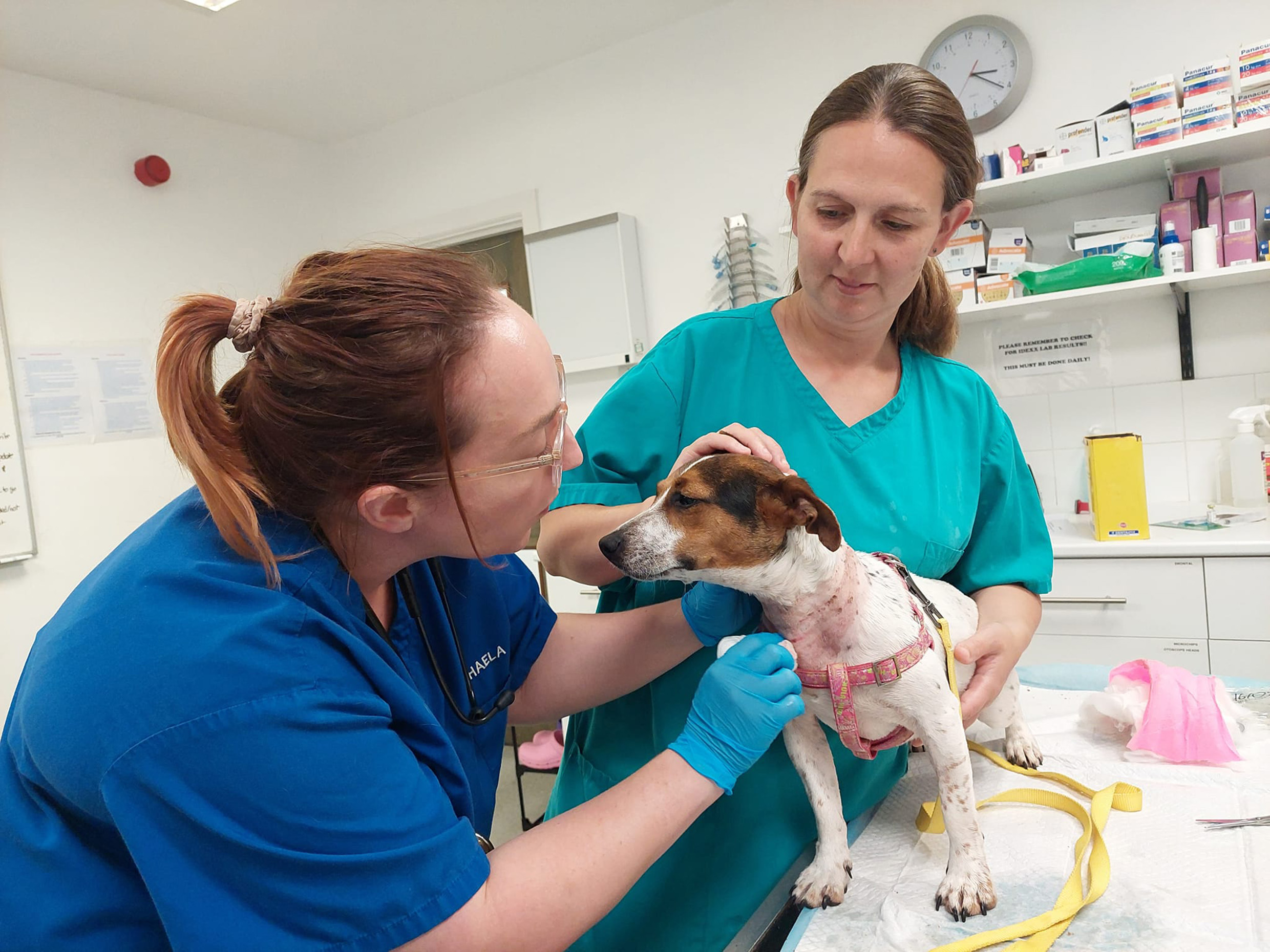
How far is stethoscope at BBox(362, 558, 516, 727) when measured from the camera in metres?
1.04

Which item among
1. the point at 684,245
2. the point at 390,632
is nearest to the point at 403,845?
the point at 390,632

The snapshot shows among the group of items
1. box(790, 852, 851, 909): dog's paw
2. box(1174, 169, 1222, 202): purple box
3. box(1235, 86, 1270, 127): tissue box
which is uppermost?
box(1235, 86, 1270, 127): tissue box

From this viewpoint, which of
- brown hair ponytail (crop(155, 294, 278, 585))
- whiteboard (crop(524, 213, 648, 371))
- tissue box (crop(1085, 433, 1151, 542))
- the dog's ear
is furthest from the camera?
whiteboard (crop(524, 213, 648, 371))

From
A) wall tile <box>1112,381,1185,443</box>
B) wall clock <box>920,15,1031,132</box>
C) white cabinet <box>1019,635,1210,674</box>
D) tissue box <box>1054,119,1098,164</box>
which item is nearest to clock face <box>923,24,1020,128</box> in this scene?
wall clock <box>920,15,1031,132</box>

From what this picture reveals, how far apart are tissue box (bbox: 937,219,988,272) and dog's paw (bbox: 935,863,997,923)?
238cm

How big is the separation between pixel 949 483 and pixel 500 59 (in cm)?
357

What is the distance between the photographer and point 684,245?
3855 mm

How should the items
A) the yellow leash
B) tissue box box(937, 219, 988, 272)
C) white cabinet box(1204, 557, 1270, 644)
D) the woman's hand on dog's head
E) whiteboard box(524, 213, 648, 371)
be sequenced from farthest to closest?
whiteboard box(524, 213, 648, 371) → tissue box box(937, 219, 988, 272) → white cabinet box(1204, 557, 1270, 644) → the woman's hand on dog's head → the yellow leash

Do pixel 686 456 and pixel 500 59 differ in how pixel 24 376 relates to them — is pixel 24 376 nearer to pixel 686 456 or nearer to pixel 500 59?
pixel 500 59

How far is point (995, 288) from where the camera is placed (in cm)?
290

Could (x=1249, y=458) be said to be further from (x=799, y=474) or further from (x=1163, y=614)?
(x=799, y=474)

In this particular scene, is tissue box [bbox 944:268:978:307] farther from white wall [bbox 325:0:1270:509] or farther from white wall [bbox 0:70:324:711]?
white wall [bbox 0:70:324:711]

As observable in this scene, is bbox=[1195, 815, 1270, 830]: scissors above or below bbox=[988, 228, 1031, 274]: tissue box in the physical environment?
below

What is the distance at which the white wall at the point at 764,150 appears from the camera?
2.88 m
